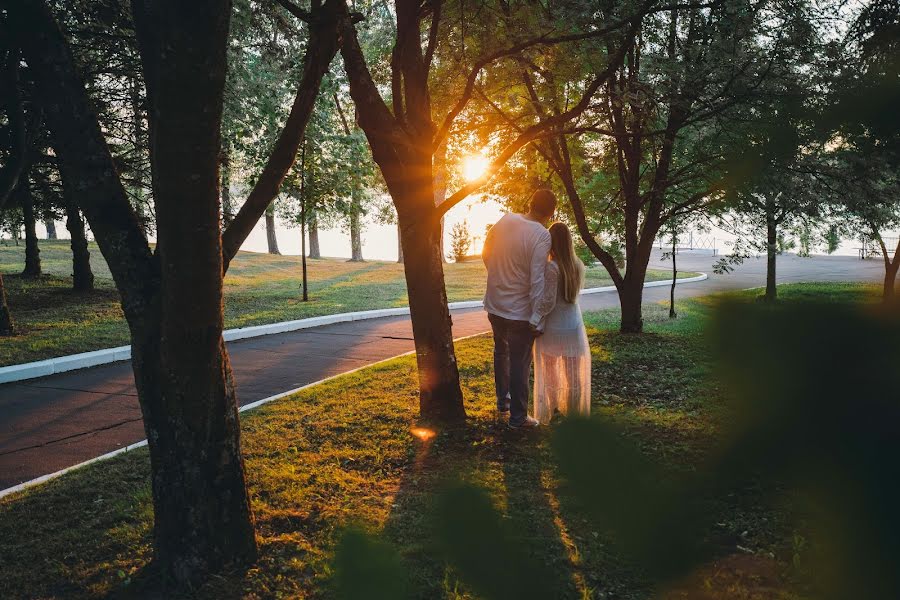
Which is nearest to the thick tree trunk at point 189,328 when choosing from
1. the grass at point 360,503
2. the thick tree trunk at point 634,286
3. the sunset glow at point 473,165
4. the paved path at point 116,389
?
the grass at point 360,503

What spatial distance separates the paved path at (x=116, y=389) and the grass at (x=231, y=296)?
56.0 inches

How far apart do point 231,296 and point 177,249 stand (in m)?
16.2

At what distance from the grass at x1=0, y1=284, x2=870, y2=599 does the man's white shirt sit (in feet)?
4.04

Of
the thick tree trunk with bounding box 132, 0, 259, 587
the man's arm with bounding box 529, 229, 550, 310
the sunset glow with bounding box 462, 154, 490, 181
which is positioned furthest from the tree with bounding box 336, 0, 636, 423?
the sunset glow with bounding box 462, 154, 490, 181

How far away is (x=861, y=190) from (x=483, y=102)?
5.33 metres

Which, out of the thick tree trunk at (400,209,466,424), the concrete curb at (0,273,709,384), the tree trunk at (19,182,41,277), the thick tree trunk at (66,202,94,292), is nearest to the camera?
the thick tree trunk at (400,209,466,424)

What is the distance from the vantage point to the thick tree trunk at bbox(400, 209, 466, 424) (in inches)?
261

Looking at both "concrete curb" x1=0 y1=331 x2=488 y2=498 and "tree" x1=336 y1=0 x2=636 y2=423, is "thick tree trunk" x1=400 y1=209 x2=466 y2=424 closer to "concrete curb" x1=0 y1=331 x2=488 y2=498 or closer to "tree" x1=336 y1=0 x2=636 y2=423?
"tree" x1=336 y1=0 x2=636 y2=423

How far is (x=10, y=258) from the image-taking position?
25250 mm

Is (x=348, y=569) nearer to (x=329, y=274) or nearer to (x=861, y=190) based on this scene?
(x=861, y=190)

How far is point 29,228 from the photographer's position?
18.5 meters

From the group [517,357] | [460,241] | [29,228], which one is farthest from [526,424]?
[460,241]

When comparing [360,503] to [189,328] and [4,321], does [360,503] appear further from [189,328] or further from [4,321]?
Answer: [4,321]

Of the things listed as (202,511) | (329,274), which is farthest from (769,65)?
(329,274)
